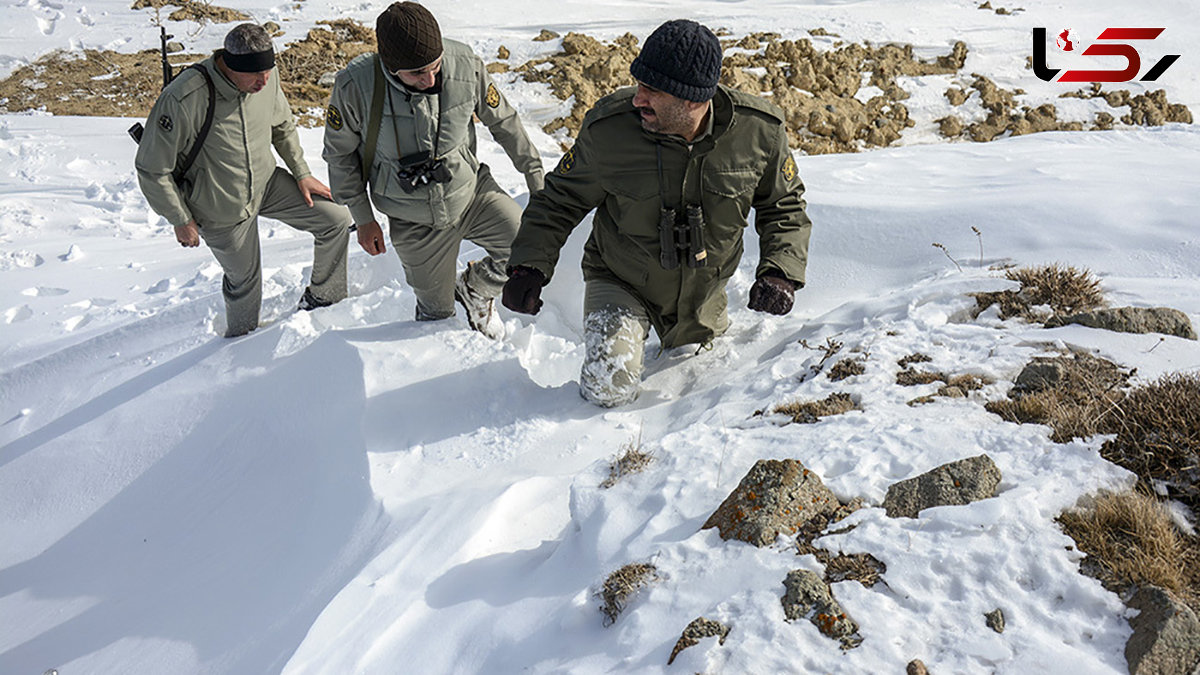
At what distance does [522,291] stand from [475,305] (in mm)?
1152

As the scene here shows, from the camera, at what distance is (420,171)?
371 cm

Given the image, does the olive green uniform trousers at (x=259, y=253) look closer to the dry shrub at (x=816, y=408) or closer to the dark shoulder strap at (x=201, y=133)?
the dark shoulder strap at (x=201, y=133)

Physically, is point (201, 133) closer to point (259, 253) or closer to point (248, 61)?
point (248, 61)

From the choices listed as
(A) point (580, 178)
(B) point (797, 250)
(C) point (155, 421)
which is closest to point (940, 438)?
(B) point (797, 250)

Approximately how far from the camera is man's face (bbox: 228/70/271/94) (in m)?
3.90

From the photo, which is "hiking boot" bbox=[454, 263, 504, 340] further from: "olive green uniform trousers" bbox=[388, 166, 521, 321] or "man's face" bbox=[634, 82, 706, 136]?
"man's face" bbox=[634, 82, 706, 136]

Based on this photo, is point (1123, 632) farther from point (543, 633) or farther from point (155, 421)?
point (155, 421)

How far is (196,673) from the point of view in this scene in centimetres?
258

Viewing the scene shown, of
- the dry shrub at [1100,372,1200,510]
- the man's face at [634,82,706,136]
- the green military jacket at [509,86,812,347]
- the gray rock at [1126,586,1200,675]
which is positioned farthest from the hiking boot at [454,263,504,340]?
the gray rock at [1126,586,1200,675]

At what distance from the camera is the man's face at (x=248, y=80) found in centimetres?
390

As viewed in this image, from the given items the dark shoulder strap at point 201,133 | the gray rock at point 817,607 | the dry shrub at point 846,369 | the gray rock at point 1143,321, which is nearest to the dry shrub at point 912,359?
the dry shrub at point 846,369

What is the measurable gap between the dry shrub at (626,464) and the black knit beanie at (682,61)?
1253mm

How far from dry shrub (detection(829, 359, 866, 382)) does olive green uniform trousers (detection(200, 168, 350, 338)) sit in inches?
119

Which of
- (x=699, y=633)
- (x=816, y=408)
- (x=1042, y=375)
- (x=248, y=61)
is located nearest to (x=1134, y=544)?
(x=1042, y=375)
